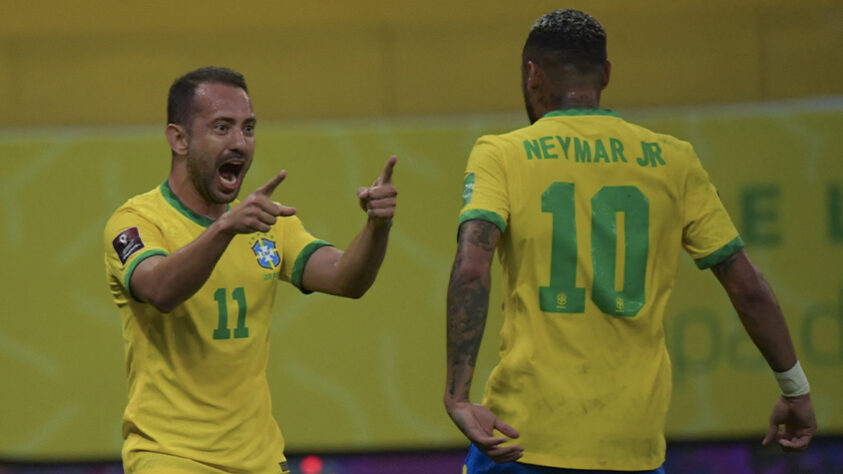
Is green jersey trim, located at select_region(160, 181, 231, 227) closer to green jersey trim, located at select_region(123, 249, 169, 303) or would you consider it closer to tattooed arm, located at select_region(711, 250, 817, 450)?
green jersey trim, located at select_region(123, 249, 169, 303)

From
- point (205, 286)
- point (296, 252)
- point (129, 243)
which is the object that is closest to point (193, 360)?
point (205, 286)

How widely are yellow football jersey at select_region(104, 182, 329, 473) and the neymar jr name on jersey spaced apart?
0.84m

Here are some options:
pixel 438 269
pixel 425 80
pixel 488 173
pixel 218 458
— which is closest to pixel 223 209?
pixel 218 458

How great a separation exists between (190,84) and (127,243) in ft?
1.61

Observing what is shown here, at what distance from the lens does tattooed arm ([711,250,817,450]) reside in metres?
2.68

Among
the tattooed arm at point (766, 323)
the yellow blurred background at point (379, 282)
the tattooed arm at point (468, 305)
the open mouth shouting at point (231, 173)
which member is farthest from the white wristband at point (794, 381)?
the yellow blurred background at point (379, 282)

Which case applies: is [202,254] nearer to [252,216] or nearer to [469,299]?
[252,216]

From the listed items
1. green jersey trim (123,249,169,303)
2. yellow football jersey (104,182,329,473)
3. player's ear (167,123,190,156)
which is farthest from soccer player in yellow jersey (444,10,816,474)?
player's ear (167,123,190,156)

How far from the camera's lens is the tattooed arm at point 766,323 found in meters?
2.68

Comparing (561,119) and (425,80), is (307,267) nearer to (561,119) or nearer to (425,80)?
(561,119)

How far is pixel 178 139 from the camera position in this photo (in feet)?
9.98

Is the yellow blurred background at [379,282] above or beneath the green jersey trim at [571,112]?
beneath

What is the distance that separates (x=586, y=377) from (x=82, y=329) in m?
3.27

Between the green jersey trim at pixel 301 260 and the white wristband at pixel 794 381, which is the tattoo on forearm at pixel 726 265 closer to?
the white wristband at pixel 794 381
